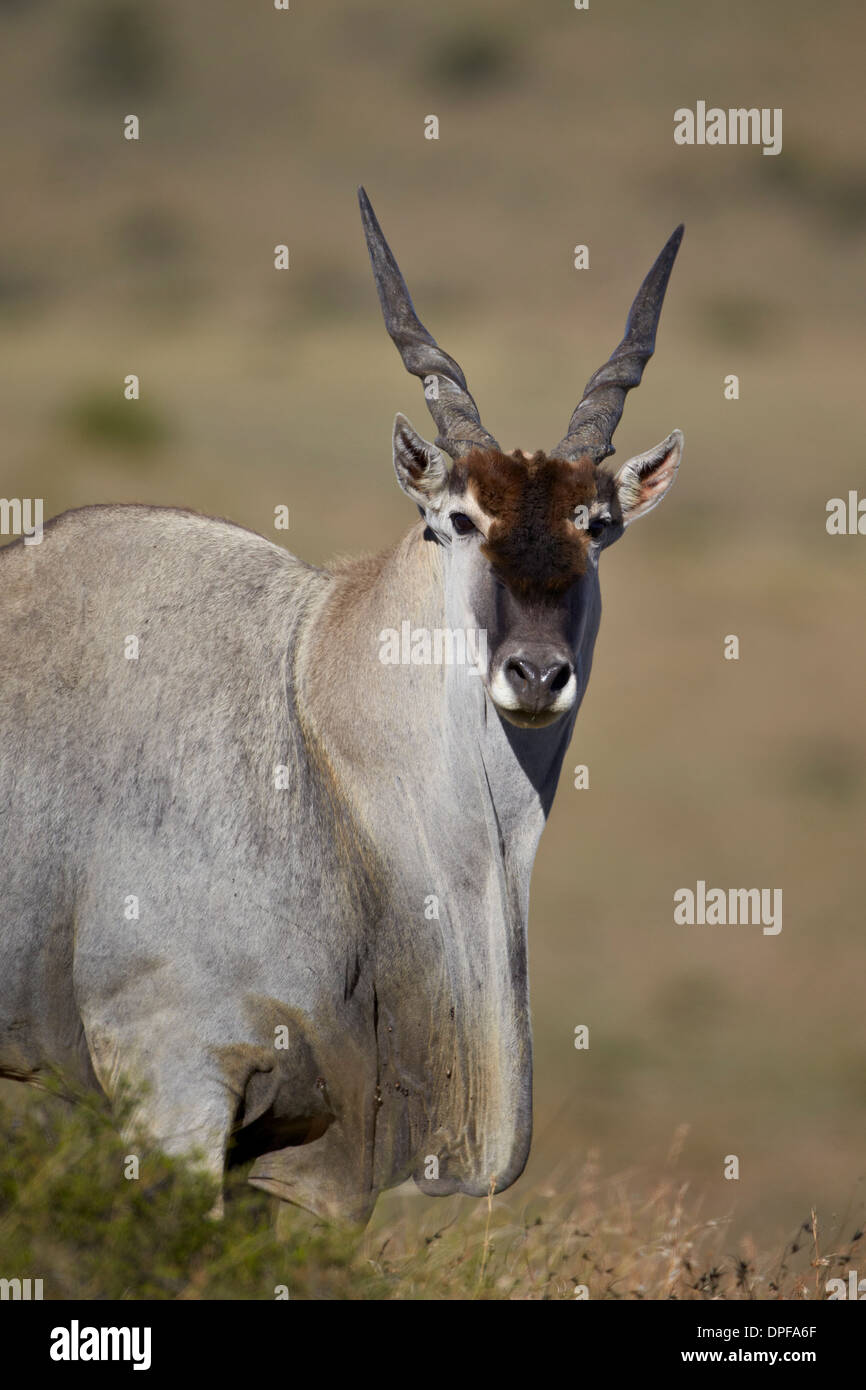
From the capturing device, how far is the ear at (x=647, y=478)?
5.78 meters

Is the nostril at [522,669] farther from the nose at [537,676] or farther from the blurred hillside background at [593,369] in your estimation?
the blurred hillside background at [593,369]

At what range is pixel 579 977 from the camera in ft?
52.9

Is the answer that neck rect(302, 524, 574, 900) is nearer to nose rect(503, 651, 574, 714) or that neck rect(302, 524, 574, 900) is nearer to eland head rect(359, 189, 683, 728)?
eland head rect(359, 189, 683, 728)

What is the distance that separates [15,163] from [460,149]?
788 cm

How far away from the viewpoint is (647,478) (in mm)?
5859

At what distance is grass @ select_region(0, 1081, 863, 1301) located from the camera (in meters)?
4.78

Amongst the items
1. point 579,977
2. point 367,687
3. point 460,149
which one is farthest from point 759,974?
point 460,149

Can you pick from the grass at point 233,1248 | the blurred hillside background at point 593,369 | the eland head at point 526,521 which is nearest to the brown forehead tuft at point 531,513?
the eland head at point 526,521

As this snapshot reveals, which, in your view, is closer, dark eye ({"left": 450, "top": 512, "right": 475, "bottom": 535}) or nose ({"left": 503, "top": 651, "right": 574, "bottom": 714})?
nose ({"left": 503, "top": 651, "right": 574, "bottom": 714})

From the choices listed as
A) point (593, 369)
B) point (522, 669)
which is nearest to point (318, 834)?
point (522, 669)

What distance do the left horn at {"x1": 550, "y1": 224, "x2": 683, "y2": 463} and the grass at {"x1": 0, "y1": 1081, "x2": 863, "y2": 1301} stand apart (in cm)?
218

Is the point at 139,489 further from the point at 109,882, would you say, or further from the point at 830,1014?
the point at 109,882

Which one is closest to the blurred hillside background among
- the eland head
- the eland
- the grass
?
the grass

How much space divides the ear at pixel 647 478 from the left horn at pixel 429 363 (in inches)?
16.3
